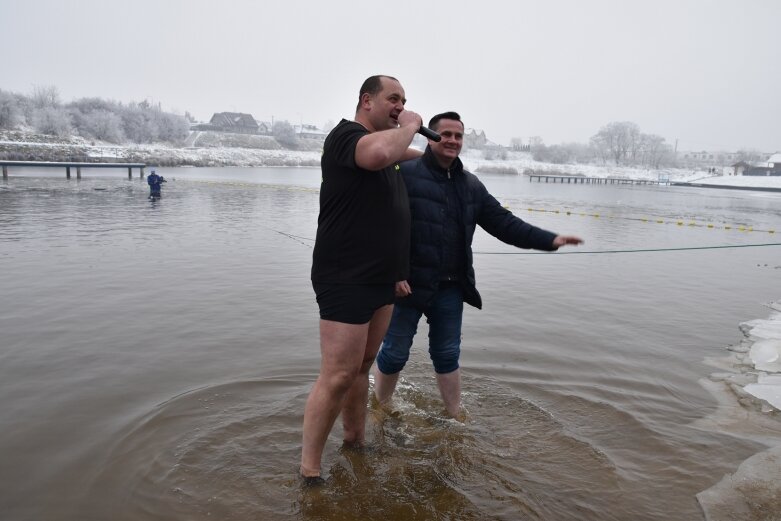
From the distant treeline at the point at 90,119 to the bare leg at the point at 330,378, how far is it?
92301mm

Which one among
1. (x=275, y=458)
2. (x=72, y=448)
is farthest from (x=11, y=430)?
(x=275, y=458)

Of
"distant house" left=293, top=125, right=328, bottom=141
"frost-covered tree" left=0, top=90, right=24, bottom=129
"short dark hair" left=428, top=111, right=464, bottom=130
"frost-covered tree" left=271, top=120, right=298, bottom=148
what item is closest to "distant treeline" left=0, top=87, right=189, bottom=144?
"frost-covered tree" left=0, top=90, right=24, bottom=129

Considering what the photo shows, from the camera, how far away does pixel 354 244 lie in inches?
107

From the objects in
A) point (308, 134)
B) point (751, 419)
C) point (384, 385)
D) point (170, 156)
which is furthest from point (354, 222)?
point (308, 134)

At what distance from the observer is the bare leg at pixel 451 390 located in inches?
150

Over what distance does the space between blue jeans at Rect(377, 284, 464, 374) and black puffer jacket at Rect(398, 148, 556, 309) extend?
0.10m

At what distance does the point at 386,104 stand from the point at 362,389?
1.64 m

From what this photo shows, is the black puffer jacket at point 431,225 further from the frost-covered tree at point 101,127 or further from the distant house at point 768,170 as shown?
the distant house at point 768,170

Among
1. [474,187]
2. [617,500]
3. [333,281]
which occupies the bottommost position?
[617,500]

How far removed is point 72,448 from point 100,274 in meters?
5.42

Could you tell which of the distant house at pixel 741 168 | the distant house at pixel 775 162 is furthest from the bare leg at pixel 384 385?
the distant house at pixel 741 168

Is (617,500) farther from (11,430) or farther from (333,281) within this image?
(11,430)

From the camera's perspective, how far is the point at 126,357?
16.0 ft

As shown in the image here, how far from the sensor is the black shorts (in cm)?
273
